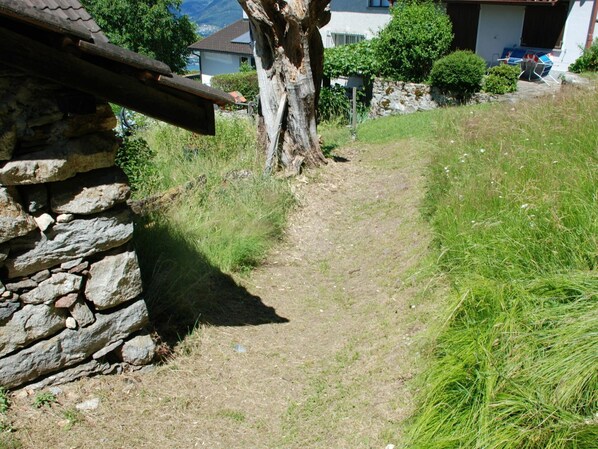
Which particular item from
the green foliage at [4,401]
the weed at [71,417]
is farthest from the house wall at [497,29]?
the green foliage at [4,401]

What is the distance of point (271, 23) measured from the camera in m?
9.75

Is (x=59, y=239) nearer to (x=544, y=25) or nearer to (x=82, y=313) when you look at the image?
(x=82, y=313)

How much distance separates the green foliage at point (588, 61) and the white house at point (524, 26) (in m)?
1.40

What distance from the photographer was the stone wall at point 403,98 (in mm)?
18266

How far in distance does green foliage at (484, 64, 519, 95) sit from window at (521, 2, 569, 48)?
5.51m

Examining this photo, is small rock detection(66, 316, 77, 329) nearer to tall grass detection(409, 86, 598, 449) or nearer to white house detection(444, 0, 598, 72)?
tall grass detection(409, 86, 598, 449)

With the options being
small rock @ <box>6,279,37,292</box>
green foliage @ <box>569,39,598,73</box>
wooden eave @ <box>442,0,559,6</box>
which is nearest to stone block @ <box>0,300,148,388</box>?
small rock @ <box>6,279,37,292</box>

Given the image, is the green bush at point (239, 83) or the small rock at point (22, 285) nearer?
the small rock at point (22, 285)

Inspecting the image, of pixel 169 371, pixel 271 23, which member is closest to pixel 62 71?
pixel 169 371

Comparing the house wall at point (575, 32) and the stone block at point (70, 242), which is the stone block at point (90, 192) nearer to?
the stone block at point (70, 242)

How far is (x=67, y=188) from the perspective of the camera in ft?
13.7

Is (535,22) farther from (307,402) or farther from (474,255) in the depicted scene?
(307,402)

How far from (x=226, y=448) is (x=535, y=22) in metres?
22.9

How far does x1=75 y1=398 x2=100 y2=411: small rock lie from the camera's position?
426cm
